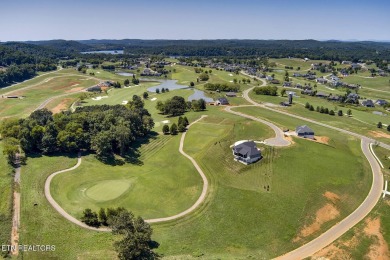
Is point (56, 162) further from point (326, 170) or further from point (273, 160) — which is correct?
point (326, 170)

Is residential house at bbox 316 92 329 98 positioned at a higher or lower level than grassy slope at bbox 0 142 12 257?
higher

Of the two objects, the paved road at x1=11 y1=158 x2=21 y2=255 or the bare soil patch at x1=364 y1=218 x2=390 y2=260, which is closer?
the paved road at x1=11 y1=158 x2=21 y2=255

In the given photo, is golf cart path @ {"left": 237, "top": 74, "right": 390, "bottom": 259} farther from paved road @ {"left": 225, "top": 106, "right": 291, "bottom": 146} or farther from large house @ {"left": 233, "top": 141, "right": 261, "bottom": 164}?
large house @ {"left": 233, "top": 141, "right": 261, "bottom": 164}

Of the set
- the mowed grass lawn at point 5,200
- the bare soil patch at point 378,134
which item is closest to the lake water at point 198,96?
the bare soil patch at point 378,134

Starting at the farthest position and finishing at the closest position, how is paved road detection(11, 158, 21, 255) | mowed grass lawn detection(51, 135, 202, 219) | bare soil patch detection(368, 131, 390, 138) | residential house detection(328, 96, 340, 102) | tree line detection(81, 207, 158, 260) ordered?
1. residential house detection(328, 96, 340, 102)
2. bare soil patch detection(368, 131, 390, 138)
3. mowed grass lawn detection(51, 135, 202, 219)
4. paved road detection(11, 158, 21, 255)
5. tree line detection(81, 207, 158, 260)

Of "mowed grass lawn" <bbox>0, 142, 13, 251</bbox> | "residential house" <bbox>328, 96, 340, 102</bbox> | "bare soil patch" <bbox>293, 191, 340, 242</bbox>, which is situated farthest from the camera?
"residential house" <bbox>328, 96, 340, 102</bbox>

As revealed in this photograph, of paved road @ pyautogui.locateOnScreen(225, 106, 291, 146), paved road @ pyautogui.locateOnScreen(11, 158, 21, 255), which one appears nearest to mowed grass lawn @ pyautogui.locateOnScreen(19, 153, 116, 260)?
paved road @ pyautogui.locateOnScreen(11, 158, 21, 255)
